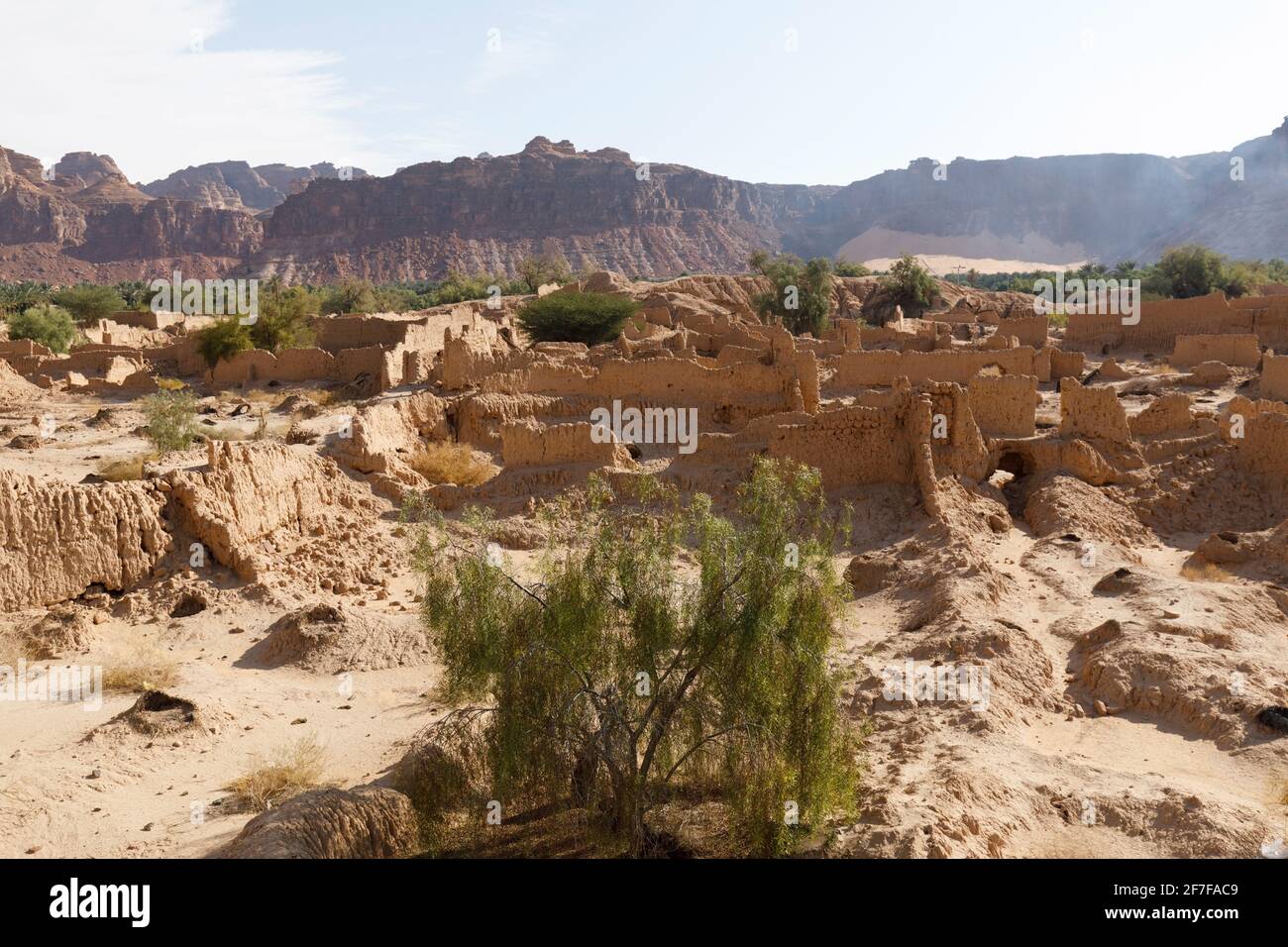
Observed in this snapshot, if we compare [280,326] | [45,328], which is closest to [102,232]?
[45,328]

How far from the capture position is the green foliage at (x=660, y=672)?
23.5 ft

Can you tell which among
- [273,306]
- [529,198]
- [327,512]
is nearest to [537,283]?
[273,306]

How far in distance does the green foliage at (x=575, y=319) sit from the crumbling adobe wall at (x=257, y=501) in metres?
18.5

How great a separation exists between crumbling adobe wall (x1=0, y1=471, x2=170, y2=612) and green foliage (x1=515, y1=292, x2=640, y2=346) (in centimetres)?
2172

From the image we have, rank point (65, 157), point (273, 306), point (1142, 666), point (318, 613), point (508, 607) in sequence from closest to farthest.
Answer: point (508, 607) < point (1142, 666) < point (318, 613) < point (273, 306) < point (65, 157)

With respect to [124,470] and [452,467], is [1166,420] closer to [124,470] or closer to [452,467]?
[452,467]

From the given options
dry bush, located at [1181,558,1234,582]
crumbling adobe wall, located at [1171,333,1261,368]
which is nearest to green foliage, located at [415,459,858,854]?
dry bush, located at [1181,558,1234,582]

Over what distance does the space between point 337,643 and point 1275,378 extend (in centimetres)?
1975

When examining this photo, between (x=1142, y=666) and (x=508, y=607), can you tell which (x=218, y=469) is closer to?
(x=508, y=607)

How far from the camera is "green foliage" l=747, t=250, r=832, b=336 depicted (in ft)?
144

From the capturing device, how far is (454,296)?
56.9 metres

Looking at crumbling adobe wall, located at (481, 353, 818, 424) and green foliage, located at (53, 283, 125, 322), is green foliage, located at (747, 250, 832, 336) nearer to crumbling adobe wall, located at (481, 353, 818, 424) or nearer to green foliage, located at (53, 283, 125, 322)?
crumbling adobe wall, located at (481, 353, 818, 424)

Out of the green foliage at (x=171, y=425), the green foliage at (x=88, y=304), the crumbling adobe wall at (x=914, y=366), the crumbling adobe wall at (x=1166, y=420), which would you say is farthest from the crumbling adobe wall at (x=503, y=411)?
the green foliage at (x=88, y=304)
